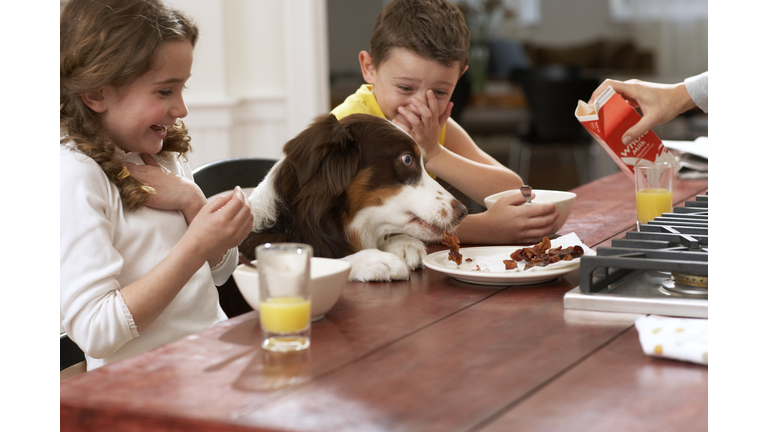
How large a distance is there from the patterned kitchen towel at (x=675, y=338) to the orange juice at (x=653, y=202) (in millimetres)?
747

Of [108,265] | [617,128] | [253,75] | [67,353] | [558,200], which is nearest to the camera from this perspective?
[108,265]

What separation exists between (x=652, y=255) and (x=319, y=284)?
1.66ft

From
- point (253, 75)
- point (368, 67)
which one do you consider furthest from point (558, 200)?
point (253, 75)

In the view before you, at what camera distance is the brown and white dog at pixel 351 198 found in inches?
56.9

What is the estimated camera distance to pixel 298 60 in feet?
13.6

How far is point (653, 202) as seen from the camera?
1.62m

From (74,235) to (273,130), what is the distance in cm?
303

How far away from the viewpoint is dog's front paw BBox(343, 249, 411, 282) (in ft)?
4.25

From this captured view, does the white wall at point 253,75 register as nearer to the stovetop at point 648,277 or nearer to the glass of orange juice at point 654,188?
the glass of orange juice at point 654,188

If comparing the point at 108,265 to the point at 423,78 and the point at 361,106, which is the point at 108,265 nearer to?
the point at 361,106

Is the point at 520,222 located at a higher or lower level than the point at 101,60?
lower

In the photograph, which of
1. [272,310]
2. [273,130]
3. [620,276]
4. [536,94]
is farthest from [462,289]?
[536,94]

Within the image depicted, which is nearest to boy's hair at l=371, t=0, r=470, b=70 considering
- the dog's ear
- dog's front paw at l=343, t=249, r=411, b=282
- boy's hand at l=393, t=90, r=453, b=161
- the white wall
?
boy's hand at l=393, t=90, r=453, b=161

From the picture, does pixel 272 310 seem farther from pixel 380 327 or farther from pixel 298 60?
pixel 298 60
